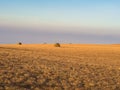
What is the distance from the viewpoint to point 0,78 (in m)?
16.6

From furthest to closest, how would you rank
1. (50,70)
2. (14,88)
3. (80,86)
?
(50,70) → (80,86) → (14,88)

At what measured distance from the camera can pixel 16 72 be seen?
18781mm

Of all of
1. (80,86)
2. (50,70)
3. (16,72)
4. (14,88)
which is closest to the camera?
(14,88)

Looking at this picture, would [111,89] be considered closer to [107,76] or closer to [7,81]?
[107,76]

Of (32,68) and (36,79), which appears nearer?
(36,79)

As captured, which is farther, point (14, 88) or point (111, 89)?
point (111, 89)

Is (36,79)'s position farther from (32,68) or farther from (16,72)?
(32,68)

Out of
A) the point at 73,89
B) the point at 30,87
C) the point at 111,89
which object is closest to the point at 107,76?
the point at 111,89

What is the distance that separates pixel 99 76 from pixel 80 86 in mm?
4026

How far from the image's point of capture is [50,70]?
830 inches

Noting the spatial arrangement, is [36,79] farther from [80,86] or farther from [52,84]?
[80,86]

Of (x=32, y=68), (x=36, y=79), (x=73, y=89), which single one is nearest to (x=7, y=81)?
(x=36, y=79)

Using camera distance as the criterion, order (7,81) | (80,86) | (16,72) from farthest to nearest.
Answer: (16,72), (80,86), (7,81)

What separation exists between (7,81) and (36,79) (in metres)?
2.08
